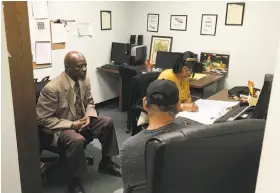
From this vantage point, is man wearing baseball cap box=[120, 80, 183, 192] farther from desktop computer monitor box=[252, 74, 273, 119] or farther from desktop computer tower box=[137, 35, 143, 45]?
desktop computer tower box=[137, 35, 143, 45]

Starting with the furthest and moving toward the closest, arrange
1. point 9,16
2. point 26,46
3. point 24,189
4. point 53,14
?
1. point 53,14
2. point 24,189
3. point 26,46
4. point 9,16

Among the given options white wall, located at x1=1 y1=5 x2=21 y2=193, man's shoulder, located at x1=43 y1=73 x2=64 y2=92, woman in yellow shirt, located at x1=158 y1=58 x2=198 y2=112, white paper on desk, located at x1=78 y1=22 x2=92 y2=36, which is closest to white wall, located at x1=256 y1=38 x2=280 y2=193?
white wall, located at x1=1 y1=5 x2=21 y2=193

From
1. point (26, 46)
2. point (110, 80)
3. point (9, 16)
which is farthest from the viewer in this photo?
point (110, 80)

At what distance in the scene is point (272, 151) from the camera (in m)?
0.59

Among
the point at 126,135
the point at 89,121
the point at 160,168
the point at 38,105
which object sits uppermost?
the point at 160,168

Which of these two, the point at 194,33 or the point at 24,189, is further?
the point at 194,33

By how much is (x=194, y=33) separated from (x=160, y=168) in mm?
3417

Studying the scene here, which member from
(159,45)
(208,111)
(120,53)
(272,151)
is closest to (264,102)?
(208,111)

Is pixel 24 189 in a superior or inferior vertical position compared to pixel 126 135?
superior

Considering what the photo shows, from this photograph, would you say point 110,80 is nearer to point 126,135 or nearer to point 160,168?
point 126,135

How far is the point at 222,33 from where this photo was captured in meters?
3.88

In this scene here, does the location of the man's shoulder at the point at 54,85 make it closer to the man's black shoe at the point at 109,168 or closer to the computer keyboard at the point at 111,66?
the man's black shoe at the point at 109,168

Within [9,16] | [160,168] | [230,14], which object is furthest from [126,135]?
[160,168]

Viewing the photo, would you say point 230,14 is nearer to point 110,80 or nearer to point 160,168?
point 110,80
